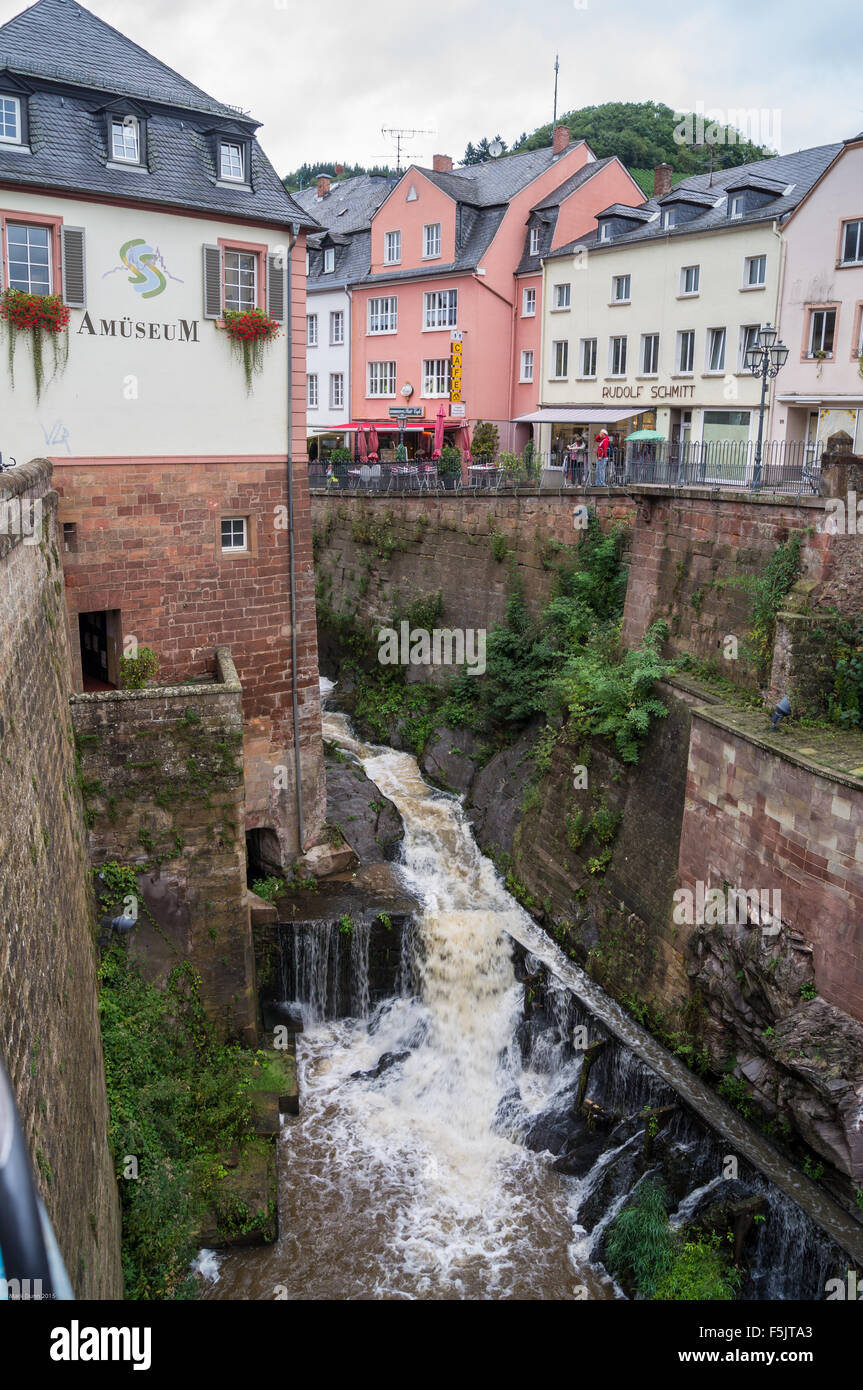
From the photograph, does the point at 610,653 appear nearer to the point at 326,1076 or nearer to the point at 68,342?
the point at 326,1076

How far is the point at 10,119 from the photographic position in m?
15.0

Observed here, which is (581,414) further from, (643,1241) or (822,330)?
(643,1241)

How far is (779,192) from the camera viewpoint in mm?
29797

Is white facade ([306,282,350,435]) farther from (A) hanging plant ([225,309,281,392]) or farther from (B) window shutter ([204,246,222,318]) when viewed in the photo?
(B) window shutter ([204,246,222,318])

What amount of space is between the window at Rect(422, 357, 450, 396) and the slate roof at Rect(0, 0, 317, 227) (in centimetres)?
2102

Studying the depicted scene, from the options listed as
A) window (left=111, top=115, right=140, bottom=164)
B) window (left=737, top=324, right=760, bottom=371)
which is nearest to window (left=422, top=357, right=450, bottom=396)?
window (left=737, top=324, right=760, bottom=371)

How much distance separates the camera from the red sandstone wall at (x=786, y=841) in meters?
12.6

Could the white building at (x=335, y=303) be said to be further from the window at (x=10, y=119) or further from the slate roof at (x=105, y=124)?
the window at (x=10, y=119)

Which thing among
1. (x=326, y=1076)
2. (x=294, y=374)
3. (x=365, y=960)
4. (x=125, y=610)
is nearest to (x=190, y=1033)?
(x=326, y=1076)

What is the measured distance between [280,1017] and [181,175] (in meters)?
13.0

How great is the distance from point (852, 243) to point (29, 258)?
2012 cm

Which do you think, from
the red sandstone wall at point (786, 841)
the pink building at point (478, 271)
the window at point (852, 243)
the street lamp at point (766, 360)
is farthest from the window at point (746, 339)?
the red sandstone wall at point (786, 841)

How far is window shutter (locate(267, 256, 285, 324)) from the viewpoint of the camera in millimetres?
17500

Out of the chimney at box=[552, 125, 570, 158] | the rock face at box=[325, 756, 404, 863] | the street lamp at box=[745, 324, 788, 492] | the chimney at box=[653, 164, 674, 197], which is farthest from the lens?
the chimney at box=[653, 164, 674, 197]
